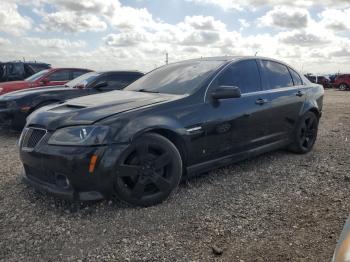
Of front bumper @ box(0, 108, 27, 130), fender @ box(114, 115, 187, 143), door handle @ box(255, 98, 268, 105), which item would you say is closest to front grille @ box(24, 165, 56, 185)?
fender @ box(114, 115, 187, 143)

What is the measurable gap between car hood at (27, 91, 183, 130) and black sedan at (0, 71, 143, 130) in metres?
3.38

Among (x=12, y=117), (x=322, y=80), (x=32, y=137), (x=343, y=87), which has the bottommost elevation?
(x=12, y=117)

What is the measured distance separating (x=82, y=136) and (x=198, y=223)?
52.8 inches

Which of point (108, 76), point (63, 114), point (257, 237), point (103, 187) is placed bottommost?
point (257, 237)

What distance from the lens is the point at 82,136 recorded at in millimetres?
3234

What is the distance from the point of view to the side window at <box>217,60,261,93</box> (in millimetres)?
4363

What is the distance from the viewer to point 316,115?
5941 mm

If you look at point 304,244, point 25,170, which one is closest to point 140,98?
point 25,170

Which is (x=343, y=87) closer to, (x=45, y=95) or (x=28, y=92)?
(x=45, y=95)

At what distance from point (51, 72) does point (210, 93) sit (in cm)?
674

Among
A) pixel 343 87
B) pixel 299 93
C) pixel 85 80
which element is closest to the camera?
pixel 299 93

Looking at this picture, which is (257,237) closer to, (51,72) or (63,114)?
(63,114)

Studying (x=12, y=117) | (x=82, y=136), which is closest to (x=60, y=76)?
(x=12, y=117)

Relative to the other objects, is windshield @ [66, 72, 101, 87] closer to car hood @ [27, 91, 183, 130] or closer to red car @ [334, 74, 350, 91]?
car hood @ [27, 91, 183, 130]
